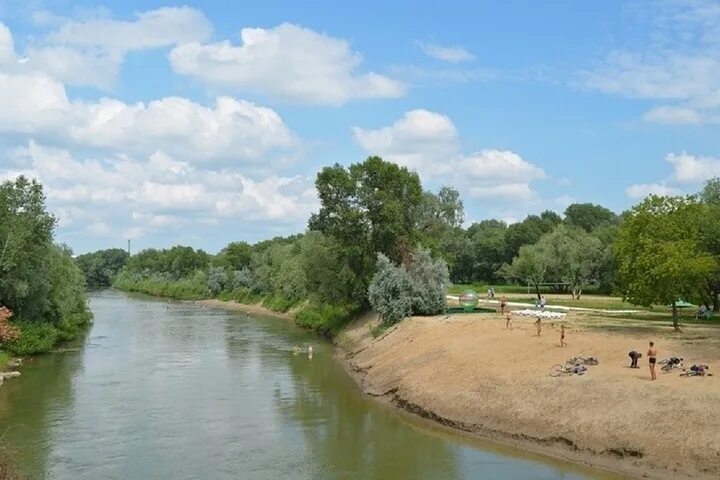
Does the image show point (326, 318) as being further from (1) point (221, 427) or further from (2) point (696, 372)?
(2) point (696, 372)

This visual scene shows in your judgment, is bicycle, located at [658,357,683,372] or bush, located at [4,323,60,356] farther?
bush, located at [4,323,60,356]

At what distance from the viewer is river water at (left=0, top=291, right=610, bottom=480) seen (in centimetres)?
2755

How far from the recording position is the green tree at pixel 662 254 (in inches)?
1634

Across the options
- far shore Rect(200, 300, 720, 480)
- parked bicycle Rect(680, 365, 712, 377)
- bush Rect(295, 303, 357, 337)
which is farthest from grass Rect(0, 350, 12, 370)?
parked bicycle Rect(680, 365, 712, 377)

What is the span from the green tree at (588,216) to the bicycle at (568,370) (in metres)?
127

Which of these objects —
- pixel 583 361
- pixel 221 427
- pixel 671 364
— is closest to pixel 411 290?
pixel 583 361

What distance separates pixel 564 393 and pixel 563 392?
0.42 ft

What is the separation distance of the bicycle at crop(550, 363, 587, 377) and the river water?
6.33 meters

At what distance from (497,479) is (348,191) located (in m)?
48.1

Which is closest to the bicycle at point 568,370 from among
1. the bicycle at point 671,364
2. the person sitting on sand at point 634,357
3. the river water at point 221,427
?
the person sitting on sand at point 634,357

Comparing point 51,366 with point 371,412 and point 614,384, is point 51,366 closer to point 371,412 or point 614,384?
point 371,412

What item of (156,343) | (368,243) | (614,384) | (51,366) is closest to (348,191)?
(368,243)

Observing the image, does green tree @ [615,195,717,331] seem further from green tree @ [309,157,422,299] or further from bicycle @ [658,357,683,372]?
green tree @ [309,157,422,299]

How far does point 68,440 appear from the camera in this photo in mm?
31281
